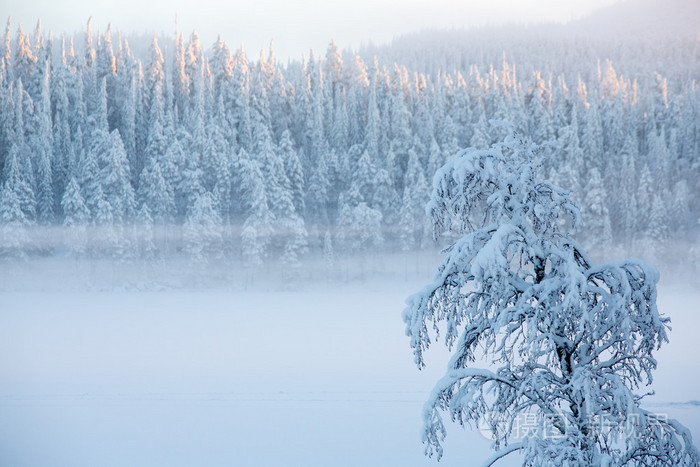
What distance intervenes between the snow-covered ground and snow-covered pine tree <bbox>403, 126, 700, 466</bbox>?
339 inches

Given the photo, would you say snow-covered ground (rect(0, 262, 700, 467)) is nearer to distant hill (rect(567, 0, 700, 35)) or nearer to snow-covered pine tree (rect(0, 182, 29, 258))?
snow-covered pine tree (rect(0, 182, 29, 258))

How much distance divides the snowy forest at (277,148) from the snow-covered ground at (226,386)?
29.7 ft

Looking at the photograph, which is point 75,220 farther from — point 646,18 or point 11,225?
point 646,18

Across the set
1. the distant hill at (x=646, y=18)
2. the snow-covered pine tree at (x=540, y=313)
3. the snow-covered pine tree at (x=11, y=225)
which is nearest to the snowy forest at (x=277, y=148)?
the snow-covered pine tree at (x=11, y=225)

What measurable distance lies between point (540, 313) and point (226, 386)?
17.1 metres

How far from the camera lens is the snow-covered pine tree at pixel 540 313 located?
16.0ft

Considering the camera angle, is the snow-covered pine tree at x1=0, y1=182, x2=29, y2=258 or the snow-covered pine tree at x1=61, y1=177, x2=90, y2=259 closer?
the snow-covered pine tree at x1=0, y1=182, x2=29, y2=258

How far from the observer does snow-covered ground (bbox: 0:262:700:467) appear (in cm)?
1432

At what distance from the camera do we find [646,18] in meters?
66.6

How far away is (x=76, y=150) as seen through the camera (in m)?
50.4

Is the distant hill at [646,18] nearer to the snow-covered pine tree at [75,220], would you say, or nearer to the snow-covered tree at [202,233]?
the snow-covered tree at [202,233]

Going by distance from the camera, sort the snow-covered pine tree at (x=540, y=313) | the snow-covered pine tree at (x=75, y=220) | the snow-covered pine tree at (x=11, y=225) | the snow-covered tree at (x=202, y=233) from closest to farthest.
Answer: the snow-covered pine tree at (x=540, y=313) → the snow-covered pine tree at (x=11, y=225) → the snow-covered pine tree at (x=75, y=220) → the snow-covered tree at (x=202, y=233)

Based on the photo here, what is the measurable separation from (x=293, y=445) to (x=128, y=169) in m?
38.1

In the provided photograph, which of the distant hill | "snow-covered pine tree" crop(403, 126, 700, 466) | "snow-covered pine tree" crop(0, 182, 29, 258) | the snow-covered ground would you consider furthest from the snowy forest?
"snow-covered pine tree" crop(403, 126, 700, 466)
